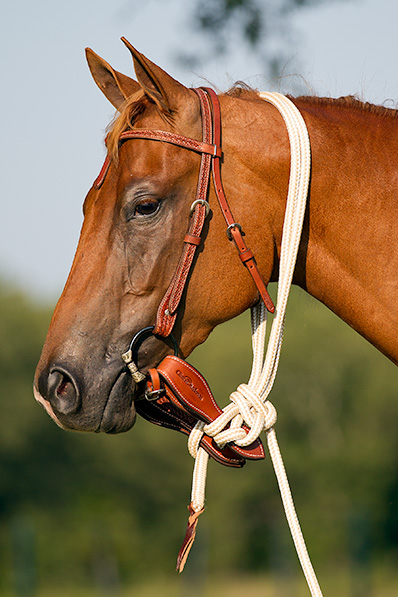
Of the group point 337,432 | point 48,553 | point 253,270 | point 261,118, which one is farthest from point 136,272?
point 337,432

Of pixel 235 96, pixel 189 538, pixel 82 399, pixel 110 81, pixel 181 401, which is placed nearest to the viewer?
pixel 82 399

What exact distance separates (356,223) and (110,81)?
1.33m

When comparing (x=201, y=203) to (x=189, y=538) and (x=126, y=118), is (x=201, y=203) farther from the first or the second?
(x=189, y=538)

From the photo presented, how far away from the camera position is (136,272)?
3076 mm

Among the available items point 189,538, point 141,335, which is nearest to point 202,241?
point 141,335

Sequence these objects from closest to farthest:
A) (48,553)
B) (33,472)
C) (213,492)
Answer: (48,553) → (213,492) → (33,472)

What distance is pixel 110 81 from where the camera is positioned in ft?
11.7

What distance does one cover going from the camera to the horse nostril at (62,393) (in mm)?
3006

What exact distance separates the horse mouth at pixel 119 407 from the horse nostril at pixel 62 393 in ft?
0.43

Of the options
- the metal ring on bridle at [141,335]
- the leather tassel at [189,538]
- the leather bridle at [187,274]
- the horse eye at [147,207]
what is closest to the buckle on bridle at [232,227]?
the leather bridle at [187,274]

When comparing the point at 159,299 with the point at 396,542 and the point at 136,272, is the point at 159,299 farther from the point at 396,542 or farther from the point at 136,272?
the point at 396,542

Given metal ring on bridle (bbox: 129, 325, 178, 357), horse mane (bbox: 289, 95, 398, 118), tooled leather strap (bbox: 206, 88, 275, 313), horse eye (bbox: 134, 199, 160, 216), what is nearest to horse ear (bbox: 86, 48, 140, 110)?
tooled leather strap (bbox: 206, 88, 275, 313)

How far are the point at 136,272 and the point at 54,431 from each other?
4104 centimetres

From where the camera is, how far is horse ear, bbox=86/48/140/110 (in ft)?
11.0
